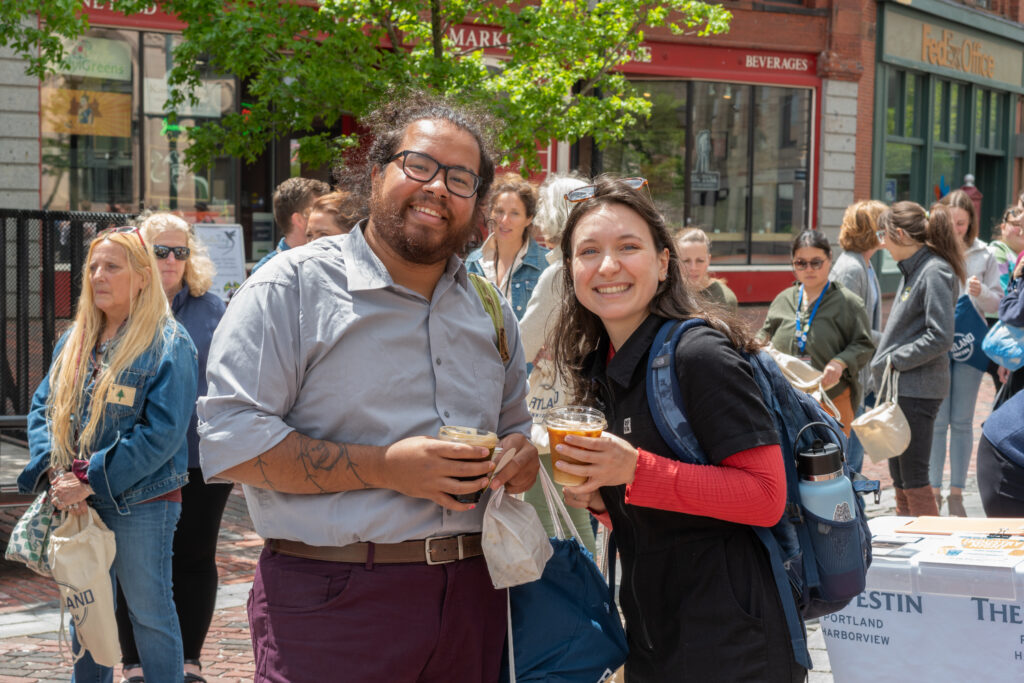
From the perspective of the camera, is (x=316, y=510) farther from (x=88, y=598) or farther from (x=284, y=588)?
(x=88, y=598)

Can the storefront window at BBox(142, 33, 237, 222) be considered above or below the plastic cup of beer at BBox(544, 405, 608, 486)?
above

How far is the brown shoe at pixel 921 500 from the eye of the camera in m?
6.57

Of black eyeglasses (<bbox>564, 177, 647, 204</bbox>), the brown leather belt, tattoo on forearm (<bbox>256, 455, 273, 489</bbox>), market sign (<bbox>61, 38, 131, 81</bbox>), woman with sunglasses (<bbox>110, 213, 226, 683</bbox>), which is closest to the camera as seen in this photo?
tattoo on forearm (<bbox>256, 455, 273, 489</bbox>)

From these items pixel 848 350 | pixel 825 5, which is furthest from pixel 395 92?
pixel 825 5

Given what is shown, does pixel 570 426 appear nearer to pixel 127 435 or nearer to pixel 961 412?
pixel 127 435

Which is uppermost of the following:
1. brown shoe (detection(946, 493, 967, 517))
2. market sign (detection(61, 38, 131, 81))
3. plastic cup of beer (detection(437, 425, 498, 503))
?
market sign (detection(61, 38, 131, 81))

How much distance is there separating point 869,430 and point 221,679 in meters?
3.78

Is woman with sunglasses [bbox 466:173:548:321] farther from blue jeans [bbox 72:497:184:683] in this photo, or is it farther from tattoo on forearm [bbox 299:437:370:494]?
tattoo on forearm [bbox 299:437:370:494]

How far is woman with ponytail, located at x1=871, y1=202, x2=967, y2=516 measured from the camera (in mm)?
6555

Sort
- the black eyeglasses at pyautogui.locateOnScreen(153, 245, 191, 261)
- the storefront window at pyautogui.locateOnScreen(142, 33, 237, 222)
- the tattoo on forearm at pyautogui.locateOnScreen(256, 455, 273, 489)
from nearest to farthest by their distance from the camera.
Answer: the tattoo on forearm at pyautogui.locateOnScreen(256, 455, 273, 489)
the black eyeglasses at pyautogui.locateOnScreen(153, 245, 191, 261)
the storefront window at pyautogui.locateOnScreen(142, 33, 237, 222)

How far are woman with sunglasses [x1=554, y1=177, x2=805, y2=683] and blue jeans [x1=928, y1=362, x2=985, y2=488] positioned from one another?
5518 millimetres

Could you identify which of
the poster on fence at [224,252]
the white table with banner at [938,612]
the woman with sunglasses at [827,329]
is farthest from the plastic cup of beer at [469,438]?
the poster on fence at [224,252]

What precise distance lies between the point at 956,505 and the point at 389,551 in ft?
19.2

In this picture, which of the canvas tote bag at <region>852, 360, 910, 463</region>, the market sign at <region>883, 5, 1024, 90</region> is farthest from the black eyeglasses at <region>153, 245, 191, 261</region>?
the market sign at <region>883, 5, 1024, 90</region>
